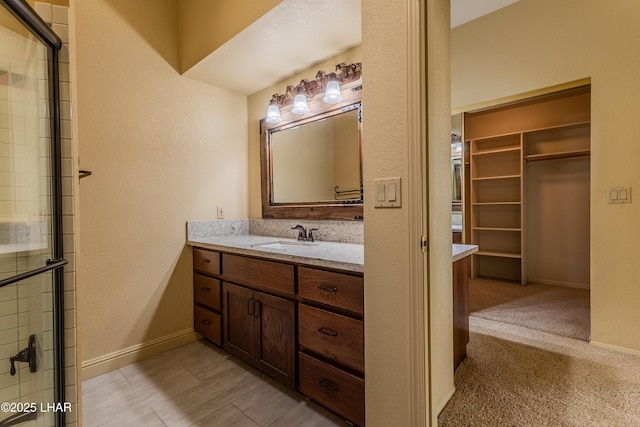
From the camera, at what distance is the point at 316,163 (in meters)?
2.36

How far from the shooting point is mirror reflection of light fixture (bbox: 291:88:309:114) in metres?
2.24

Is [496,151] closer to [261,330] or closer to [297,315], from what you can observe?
[297,315]

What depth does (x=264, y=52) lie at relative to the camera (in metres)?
2.04

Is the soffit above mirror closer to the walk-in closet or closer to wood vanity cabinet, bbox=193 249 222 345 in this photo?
wood vanity cabinet, bbox=193 249 222 345

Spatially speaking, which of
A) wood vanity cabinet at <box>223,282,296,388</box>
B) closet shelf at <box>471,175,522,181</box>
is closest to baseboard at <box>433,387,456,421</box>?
wood vanity cabinet at <box>223,282,296,388</box>

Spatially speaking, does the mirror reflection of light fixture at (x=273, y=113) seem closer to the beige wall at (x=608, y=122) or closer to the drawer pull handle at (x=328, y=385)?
the drawer pull handle at (x=328, y=385)

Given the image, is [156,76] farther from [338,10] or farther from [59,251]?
[59,251]

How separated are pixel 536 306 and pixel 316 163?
2611 millimetres

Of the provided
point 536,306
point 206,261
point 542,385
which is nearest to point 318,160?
point 206,261

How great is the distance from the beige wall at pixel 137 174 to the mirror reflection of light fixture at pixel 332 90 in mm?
1086

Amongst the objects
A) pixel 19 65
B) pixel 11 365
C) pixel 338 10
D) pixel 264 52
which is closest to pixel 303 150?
pixel 264 52

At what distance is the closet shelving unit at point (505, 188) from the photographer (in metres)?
3.55

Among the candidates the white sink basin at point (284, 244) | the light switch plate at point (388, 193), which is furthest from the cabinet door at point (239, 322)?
the light switch plate at point (388, 193)

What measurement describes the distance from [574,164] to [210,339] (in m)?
4.36
